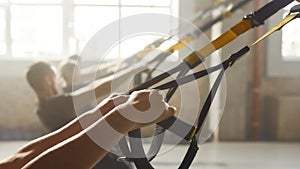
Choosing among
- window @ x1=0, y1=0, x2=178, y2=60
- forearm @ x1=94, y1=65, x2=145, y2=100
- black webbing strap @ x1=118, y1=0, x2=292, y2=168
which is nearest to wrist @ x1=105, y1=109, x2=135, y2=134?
black webbing strap @ x1=118, y1=0, x2=292, y2=168

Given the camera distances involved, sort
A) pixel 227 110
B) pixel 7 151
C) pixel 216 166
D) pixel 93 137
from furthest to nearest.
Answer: pixel 227 110 < pixel 7 151 < pixel 216 166 < pixel 93 137

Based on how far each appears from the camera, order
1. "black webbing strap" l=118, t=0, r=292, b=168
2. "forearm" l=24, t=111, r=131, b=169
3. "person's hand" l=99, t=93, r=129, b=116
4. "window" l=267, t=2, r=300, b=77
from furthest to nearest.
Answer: "window" l=267, t=2, r=300, b=77 → "black webbing strap" l=118, t=0, r=292, b=168 → "person's hand" l=99, t=93, r=129, b=116 → "forearm" l=24, t=111, r=131, b=169

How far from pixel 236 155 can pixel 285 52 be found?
5.04ft

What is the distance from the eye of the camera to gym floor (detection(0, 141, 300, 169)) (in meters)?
4.14

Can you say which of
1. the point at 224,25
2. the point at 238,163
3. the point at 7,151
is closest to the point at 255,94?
the point at 224,25

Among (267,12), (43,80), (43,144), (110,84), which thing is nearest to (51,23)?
(43,80)

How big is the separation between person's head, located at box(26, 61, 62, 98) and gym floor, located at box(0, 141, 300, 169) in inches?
35.0

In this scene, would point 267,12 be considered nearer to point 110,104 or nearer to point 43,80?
point 110,104

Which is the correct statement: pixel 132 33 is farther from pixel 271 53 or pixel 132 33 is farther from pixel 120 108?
pixel 271 53

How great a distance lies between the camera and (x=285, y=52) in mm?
5668

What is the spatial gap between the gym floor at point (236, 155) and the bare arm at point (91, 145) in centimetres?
279

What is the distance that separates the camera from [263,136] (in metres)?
5.67

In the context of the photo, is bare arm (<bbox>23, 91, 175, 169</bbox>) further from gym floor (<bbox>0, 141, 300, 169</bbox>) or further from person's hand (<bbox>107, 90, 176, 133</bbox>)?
gym floor (<bbox>0, 141, 300, 169</bbox>)

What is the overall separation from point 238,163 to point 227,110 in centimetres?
132
